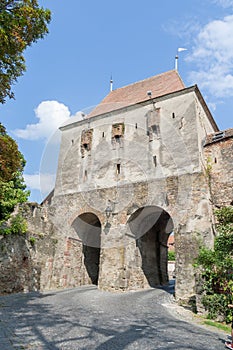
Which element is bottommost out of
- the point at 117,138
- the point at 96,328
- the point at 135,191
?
the point at 96,328

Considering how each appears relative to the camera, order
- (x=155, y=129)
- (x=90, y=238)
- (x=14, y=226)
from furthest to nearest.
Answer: (x=90, y=238) → (x=155, y=129) → (x=14, y=226)

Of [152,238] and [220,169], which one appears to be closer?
[220,169]

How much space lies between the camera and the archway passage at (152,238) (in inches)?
489

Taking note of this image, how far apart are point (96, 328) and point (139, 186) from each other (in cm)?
754

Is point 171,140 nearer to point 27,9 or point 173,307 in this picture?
point 173,307

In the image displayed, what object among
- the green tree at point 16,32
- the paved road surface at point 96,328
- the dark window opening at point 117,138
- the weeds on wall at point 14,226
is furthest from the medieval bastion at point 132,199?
the green tree at point 16,32

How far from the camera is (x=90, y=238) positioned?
14625 mm

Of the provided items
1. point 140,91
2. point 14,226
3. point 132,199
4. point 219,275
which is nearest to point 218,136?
point 132,199

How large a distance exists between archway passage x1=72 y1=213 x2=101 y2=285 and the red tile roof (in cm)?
612

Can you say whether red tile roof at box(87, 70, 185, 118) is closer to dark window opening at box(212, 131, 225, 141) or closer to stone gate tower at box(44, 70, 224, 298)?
stone gate tower at box(44, 70, 224, 298)

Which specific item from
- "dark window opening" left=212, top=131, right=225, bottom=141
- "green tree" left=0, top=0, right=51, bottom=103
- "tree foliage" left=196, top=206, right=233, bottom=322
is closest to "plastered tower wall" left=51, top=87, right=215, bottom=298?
"dark window opening" left=212, top=131, right=225, bottom=141

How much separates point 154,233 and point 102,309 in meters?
7.28

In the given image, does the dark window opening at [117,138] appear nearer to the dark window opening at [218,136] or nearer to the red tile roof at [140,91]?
the red tile roof at [140,91]

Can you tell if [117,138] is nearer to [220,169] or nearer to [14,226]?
[220,169]
